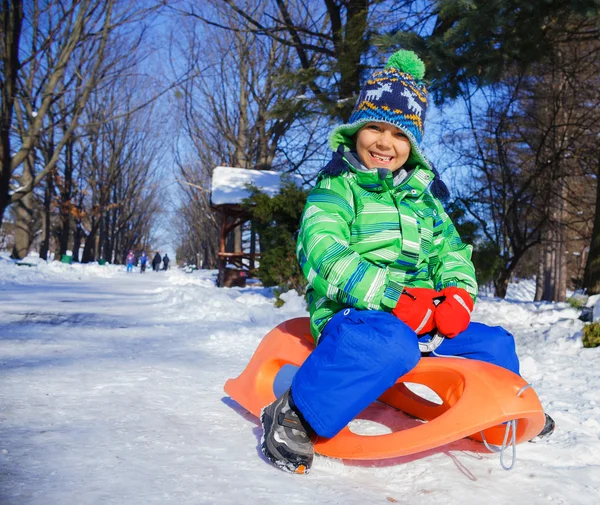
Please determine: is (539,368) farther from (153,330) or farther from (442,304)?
(153,330)

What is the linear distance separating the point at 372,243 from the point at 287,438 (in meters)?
Result: 0.75

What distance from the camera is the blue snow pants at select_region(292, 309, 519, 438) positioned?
142 cm

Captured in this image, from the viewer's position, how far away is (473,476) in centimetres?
143

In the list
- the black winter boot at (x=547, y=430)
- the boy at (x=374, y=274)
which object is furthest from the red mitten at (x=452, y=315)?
the black winter boot at (x=547, y=430)

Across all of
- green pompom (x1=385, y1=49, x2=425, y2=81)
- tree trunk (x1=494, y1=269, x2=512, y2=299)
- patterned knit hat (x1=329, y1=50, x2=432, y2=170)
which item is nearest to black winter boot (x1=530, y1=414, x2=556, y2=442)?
patterned knit hat (x1=329, y1=50, x2=432, y2=170)

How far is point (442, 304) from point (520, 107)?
412 inches

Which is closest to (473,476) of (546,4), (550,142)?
(546,4)

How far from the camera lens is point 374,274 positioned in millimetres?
1539

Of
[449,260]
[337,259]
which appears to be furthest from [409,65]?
[337,259]

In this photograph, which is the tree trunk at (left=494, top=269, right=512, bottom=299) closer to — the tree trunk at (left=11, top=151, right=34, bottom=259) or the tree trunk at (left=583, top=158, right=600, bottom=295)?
the tree trunk at (left=583, top=158, right=600, bottom=295)

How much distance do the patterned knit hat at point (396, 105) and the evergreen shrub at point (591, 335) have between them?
2390 millimetres

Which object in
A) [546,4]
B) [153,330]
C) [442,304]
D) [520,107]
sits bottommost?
[153,330]

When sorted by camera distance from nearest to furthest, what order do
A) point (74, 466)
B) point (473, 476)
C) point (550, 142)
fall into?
point (74, 466) < point (473, 476) < point (550, 142)

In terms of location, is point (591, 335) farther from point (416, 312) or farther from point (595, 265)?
point (416, 312)
